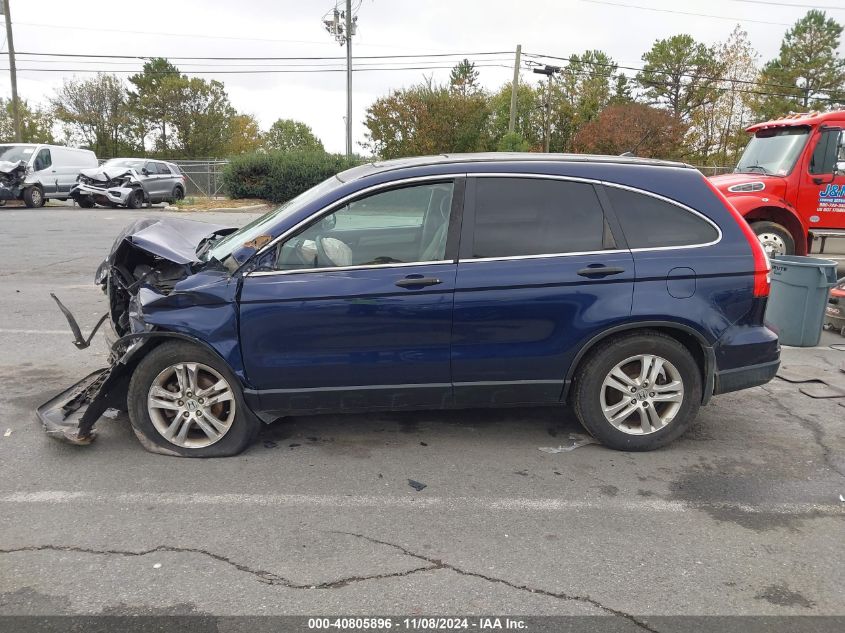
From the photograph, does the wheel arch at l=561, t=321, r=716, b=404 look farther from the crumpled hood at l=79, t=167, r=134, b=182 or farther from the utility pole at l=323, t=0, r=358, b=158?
the utility pole at l=323, t=0, r=358, b=158

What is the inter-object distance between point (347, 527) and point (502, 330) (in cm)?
143

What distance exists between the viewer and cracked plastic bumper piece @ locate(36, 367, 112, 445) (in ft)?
13.3

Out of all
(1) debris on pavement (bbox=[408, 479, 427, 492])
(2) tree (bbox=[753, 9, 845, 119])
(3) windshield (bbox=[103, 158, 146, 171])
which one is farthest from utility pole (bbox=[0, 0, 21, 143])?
(2) tree (bbox=[753, 9, 845, 119])

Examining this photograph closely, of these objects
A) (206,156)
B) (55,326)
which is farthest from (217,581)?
(206,156)

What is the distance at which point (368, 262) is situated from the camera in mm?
3971

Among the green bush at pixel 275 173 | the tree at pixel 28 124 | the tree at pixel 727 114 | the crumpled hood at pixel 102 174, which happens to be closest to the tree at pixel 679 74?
the tree at pixel 727 114

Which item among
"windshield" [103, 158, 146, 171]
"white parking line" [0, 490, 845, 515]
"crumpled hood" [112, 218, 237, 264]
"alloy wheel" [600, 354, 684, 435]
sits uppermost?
"windshield" [103, 158, 146, 171]

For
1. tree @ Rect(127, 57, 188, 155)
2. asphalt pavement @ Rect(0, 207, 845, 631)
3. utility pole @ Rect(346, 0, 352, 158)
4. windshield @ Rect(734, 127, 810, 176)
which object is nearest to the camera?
asphalt pavement @ Rect(0, 207, 845, 631)

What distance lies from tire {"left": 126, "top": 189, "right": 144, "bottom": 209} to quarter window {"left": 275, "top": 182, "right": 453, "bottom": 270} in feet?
68.2

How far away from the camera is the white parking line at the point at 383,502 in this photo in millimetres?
3525

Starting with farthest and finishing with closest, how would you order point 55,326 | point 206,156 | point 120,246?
point 206,156, point 55,326, point 120,246

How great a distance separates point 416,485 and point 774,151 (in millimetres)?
9670

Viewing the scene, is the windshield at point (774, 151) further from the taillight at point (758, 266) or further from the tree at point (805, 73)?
the tree at point (805, 73)

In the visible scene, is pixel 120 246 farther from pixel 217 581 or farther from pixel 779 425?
pixel 779 425
